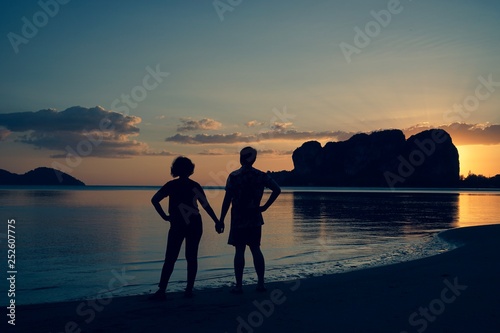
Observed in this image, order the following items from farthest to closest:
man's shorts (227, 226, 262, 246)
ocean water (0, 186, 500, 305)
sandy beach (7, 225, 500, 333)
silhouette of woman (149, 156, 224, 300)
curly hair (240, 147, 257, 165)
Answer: ocean water (0, 186, 500, 305)
curly hair (240, 147, 257, 165)
man's shorts (227, 226, 262, 246)
silhouette of woman (149, 156, 224, 300)
sandy beach (7, 225, 500, 333)

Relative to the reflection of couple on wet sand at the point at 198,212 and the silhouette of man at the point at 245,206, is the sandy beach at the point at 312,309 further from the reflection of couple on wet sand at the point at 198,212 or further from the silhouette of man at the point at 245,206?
the silhouette of man at the point at 245,206

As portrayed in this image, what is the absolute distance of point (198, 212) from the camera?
802 centimetres

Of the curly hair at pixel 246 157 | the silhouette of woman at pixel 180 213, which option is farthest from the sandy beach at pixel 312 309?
the curly hair at pixel 246 157

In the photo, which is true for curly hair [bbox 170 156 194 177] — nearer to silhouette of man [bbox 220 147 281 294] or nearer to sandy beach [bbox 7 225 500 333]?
silhouette of man [bbox 220 147 281 294]

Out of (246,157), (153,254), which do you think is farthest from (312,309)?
(153,254)

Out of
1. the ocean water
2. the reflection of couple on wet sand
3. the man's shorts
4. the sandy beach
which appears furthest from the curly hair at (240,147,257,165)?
the ocean water

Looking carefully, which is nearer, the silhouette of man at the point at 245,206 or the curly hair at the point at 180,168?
the curly hair at the point at 180,168

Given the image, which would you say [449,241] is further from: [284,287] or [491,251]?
[284,287]

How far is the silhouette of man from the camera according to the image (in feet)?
26.4

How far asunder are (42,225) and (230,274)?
18062 millimetres

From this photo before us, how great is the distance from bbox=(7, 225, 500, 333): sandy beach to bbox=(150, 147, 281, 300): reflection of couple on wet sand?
59 cm

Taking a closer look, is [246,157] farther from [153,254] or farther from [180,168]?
[153,254]

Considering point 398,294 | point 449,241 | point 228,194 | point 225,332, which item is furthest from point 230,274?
point 449,241

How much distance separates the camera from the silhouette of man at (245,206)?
8.05 metres
